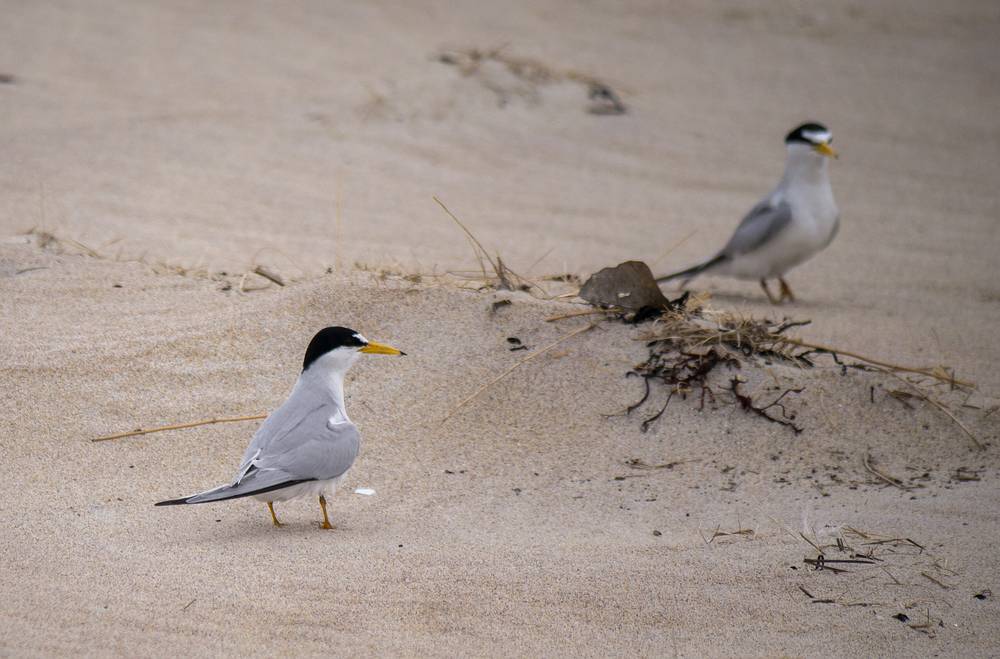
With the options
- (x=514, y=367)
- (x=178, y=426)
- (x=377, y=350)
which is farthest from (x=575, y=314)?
(x=178, y=426)

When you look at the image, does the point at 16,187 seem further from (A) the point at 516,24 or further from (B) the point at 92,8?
(A) the point at 516,24

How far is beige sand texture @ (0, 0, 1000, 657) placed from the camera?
287 cm

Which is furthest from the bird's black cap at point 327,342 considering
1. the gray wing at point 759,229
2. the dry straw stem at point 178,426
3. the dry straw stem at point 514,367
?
the gray wing at point 759,229

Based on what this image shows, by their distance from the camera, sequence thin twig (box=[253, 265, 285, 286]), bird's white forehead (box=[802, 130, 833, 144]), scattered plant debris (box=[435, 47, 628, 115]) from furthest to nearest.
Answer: scattered plant debris (box=[435, 47, 628, 115]), bird's white forehead (box=[802, 130, 833, 144]), thin twig (box=[253, 265, 285, 286])

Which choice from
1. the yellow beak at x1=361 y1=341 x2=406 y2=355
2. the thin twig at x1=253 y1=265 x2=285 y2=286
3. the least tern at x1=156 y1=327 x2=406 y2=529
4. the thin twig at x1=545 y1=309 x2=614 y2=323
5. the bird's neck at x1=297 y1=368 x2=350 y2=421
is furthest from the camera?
the thin twig at x1=253 y1=265 x2=285 y2=286

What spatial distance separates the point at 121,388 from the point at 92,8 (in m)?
6.20

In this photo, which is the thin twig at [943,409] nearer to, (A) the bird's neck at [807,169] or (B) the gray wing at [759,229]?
(B) the gray wing at [759,229]

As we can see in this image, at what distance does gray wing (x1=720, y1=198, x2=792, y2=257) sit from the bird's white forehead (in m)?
0.37

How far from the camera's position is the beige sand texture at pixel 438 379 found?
287cm

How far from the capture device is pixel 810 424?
3.98 metres

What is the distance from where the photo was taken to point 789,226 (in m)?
6.20

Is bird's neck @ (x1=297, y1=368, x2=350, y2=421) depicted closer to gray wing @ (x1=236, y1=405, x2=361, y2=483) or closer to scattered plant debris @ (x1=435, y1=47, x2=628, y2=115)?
gray wing @ (x1=236, y1=405, x2=361, y2=483)

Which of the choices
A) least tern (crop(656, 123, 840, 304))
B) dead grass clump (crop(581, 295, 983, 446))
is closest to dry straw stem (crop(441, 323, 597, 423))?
dead grass clump (crop(581, 295, 983, 446))

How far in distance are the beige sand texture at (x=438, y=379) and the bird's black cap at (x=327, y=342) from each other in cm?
40
